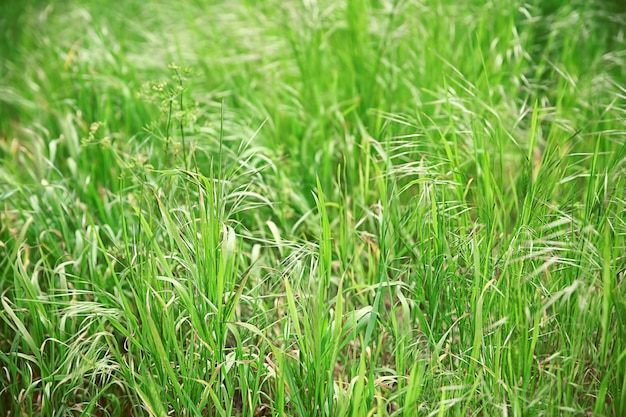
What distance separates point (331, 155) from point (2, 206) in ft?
3.83

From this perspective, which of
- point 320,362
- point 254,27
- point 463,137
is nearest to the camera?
point 320,362

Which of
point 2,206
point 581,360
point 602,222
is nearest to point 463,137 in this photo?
point 602,222

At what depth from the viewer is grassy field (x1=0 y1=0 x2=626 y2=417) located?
158cm

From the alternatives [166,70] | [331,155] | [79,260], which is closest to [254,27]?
[166,70]

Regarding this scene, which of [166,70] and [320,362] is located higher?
[166,70]

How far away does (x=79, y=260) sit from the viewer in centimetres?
206

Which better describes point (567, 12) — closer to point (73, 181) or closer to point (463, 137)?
point (463, 137)

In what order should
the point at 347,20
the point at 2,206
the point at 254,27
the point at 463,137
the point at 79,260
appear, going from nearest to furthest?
the point at 79,260 < the point at 463,137 < the point at 2,206 < the point at 347,20 < the point at 254,27

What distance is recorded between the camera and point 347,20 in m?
2.98

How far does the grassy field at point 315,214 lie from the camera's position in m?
1.58

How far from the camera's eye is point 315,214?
237cm

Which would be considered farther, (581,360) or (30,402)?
(30,402)

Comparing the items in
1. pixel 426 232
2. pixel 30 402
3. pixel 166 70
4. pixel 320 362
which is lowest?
pixel 30 402

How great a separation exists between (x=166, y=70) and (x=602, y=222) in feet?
6.78
